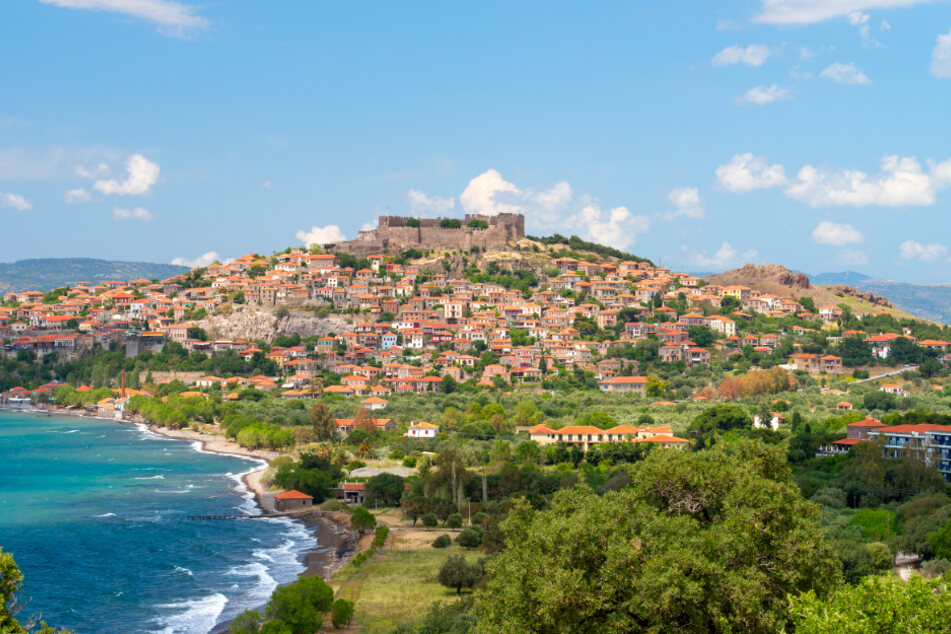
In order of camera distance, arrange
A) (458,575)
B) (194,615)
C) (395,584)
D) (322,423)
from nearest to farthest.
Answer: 1. (194,615)
2. (458,575)
3. (395,584)
4. (322,423)

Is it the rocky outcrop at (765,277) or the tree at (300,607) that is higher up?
the rocky outcrop at (765,277)

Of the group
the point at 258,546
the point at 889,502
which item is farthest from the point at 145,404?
the point at 889,502

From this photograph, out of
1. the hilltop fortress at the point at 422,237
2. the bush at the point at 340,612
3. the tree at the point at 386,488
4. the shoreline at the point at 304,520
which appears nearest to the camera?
the bush at the point at 340,612

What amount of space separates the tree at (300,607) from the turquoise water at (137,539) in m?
2.80

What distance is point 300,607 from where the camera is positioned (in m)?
19.9

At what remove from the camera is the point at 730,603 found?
424 inches

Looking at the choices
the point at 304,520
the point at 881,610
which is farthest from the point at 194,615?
the point at 881,610

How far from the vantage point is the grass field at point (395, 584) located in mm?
21109

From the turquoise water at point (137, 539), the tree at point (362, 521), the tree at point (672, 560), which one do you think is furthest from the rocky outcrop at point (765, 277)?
the tree at point (672, 560)

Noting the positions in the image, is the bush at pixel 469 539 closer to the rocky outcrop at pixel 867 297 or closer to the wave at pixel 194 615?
the wave at pixel 194 615

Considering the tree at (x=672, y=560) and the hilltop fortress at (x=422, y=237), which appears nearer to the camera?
the tree at (x=672, y=560)

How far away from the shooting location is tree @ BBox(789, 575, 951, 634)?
8445 millimetres

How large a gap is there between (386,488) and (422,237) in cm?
5472

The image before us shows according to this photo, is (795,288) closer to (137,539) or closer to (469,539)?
(469,539)
